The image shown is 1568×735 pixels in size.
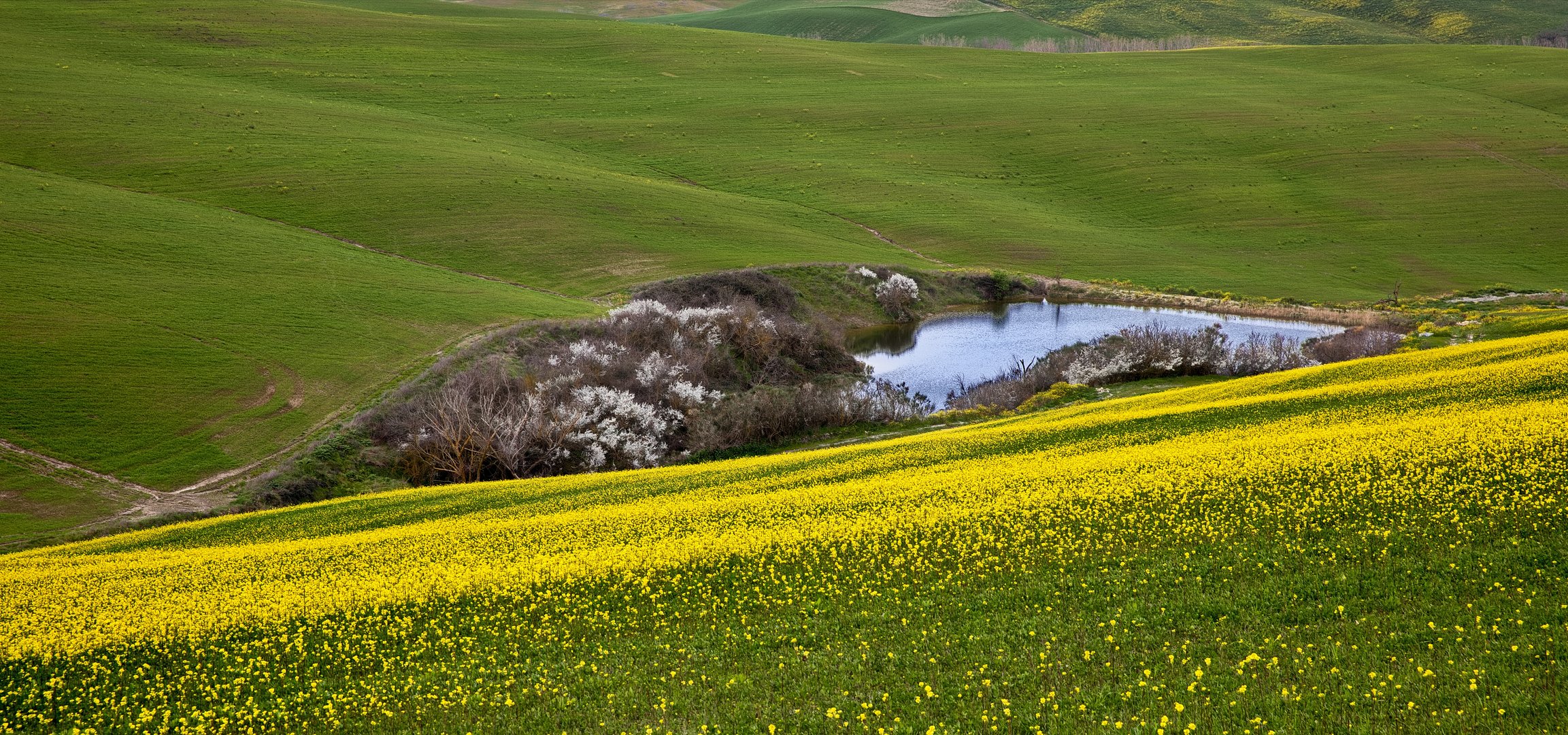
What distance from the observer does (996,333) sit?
7125 centimetres

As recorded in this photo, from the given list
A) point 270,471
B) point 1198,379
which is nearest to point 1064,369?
point 1198,379

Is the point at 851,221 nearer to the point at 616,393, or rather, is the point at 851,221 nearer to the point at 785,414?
the point at 785,414

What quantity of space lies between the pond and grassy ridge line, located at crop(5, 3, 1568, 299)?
819cm

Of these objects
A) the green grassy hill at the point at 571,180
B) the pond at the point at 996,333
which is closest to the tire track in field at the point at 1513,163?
the green grassy hill at the point at 571,180

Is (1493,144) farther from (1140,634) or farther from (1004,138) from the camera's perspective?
(1140,634)

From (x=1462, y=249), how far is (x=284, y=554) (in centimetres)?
9695

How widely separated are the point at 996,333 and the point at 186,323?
172ft

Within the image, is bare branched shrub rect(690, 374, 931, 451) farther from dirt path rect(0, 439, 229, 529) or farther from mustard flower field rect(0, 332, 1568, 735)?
mustard flower field rect(0, 332, 1568, 735)

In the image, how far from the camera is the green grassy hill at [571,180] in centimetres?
4916

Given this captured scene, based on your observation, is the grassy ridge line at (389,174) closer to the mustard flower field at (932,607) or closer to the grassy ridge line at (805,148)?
the grassy ridge line at (805,148)

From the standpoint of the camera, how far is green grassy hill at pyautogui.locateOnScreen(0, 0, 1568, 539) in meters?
49.2

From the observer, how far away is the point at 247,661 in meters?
15.1

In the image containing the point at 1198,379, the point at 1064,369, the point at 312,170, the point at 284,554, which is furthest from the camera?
the point at 312,170

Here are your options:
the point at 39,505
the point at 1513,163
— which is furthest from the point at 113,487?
the point at 1513,163
